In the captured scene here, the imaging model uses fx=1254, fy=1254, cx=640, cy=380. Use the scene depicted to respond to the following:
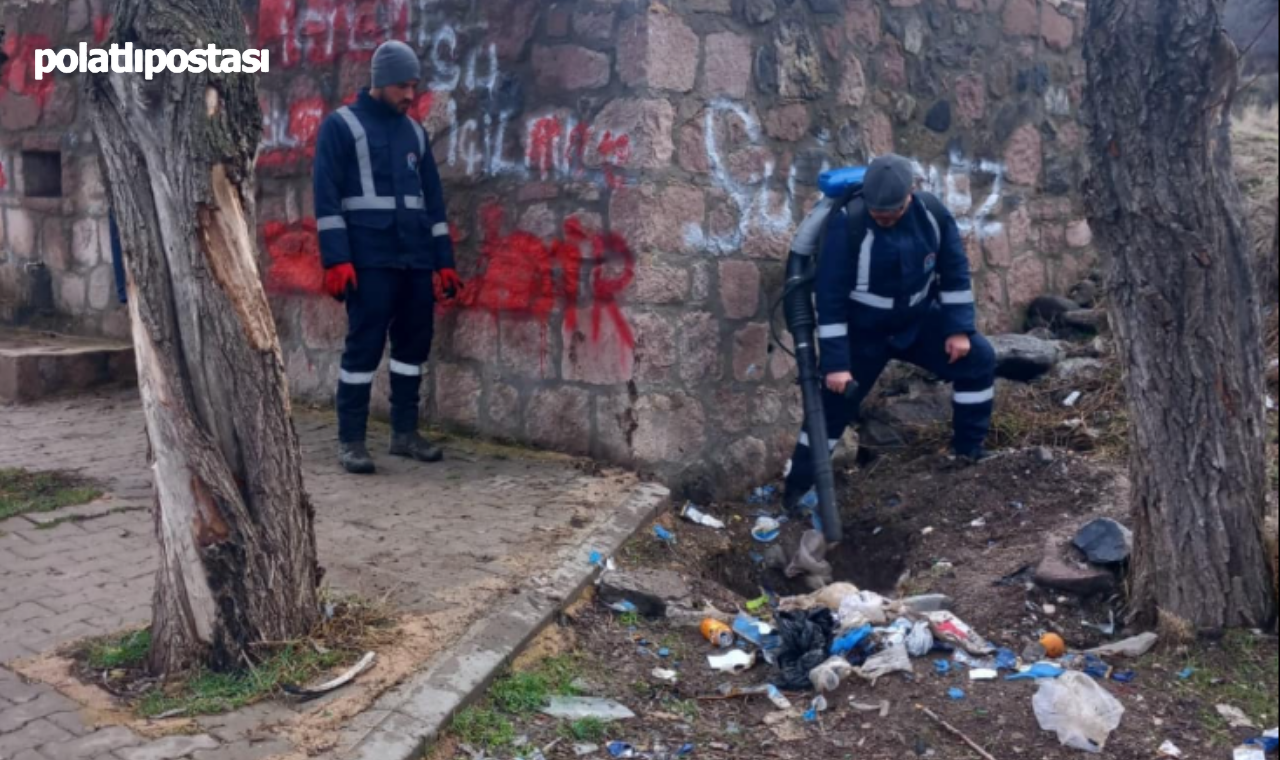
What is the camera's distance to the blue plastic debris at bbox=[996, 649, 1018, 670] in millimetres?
4254

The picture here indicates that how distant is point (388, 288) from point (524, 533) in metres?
1.51

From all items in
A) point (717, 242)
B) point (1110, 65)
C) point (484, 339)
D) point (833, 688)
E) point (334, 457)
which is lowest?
point (833, 688)

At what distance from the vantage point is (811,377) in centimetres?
588

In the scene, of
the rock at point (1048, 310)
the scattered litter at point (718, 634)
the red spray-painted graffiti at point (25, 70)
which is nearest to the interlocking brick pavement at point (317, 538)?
the scattered litter at point (718, 634)

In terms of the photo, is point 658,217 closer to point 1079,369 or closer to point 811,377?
point 811,377

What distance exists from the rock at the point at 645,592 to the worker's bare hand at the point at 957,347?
191 centimetres

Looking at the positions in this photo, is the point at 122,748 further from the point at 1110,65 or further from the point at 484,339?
the point at 1110,65

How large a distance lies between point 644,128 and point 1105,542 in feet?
8.81

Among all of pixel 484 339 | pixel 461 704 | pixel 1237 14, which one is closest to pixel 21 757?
pixel 461 704

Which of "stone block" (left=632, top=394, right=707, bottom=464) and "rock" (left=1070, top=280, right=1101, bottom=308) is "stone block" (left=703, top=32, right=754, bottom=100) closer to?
"stone block" (left=632, top=394, right=707, bottom=464)

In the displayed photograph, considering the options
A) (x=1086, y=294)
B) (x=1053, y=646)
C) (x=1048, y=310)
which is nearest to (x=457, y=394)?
(x=1053, y=646)

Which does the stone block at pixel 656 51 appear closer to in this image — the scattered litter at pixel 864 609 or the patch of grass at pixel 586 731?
the scattered litter at pixel 864 609

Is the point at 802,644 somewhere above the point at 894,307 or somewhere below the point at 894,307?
below

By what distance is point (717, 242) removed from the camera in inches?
239
